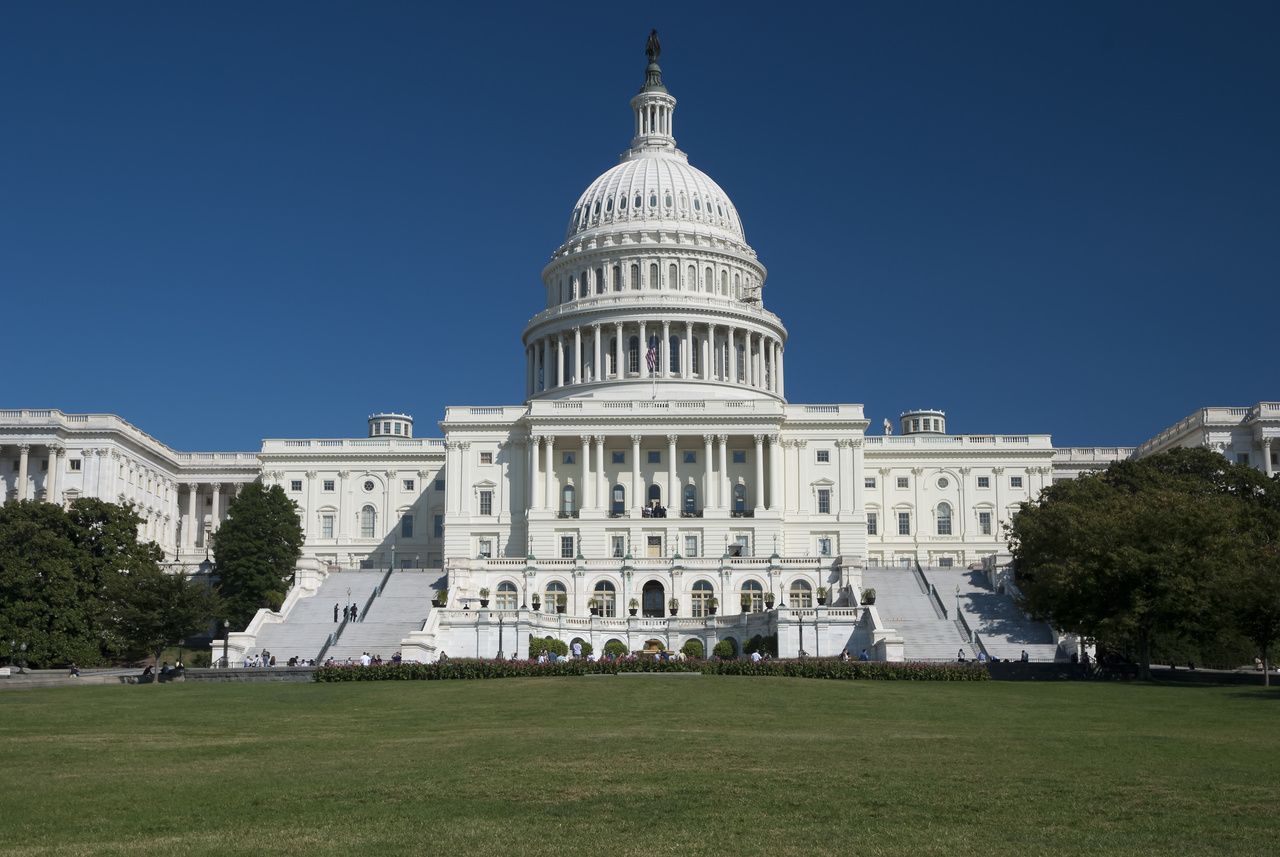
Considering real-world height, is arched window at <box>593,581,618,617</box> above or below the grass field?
above

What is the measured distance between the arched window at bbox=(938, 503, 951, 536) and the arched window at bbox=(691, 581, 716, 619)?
3738cm

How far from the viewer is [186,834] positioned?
1919 centimetres

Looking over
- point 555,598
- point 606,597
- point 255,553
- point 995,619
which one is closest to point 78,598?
point 255,553

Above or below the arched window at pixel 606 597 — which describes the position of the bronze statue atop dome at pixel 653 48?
above

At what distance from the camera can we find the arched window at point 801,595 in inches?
3792

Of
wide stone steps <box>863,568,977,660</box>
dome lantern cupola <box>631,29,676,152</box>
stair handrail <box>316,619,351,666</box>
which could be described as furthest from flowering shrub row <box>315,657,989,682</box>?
dome lantern cupola <box>631,29,676,152</box>

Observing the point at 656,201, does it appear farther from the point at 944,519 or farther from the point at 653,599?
the point at 653,599

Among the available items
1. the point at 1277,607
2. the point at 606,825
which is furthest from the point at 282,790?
the point at 1277,607

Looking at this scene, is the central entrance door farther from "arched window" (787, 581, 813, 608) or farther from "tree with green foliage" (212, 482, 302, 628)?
"tree with green foliage" (212, 482, 302, 628)

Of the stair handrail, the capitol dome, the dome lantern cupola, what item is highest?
the dome lantern cupola

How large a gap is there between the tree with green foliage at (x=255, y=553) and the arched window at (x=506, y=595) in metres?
14.1

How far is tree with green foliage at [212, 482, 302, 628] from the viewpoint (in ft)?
308

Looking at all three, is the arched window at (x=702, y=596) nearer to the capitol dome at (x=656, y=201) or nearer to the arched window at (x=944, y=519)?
the arched window at (x=944, y=519)

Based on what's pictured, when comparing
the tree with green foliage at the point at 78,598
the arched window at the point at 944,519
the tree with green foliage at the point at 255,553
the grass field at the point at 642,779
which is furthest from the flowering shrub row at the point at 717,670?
the arched window at the point at 944,519
